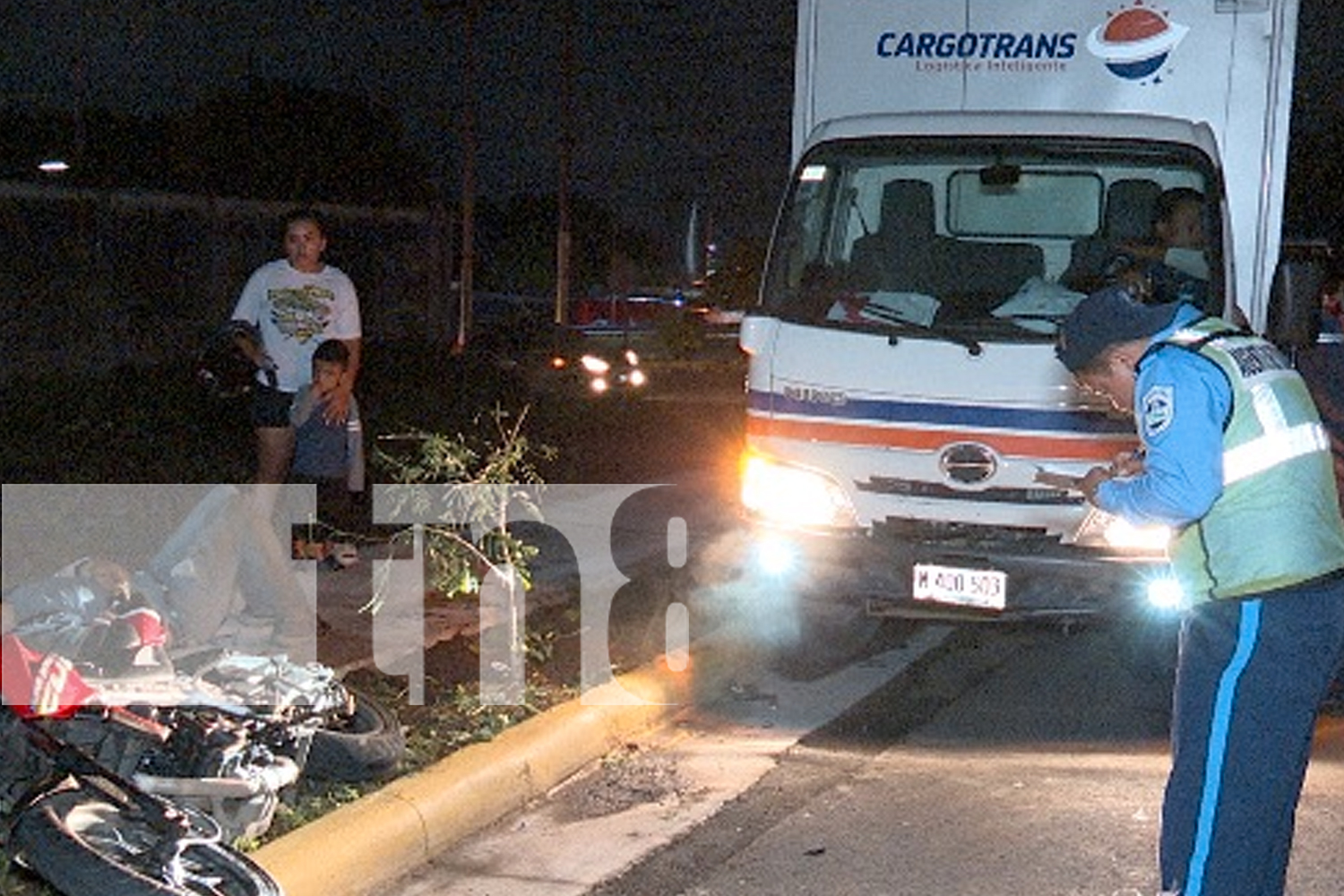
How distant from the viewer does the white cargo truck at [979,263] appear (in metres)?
7.54

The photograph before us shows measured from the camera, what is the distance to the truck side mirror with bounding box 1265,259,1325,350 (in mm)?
7512

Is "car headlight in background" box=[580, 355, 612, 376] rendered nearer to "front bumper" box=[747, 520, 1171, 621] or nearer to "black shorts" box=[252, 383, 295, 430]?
"black shorts" box=[252, 383, 295, 430]

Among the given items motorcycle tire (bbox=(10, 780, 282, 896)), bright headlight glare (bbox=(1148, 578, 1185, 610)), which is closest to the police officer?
motorcycle tire (bbox=(10, 780, 282, 896))

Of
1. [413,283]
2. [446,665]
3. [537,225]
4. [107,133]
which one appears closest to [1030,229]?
[446,665]

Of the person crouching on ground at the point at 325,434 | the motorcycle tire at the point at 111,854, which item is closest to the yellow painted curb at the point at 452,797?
the motorcycle tire at the point at 111,854

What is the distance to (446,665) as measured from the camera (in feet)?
A: 25.2

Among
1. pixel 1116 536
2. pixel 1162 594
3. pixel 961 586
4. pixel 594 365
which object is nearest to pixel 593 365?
pixel 594 365

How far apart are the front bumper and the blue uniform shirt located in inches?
115

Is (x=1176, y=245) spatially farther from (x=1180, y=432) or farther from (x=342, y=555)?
(x=342, y=555)

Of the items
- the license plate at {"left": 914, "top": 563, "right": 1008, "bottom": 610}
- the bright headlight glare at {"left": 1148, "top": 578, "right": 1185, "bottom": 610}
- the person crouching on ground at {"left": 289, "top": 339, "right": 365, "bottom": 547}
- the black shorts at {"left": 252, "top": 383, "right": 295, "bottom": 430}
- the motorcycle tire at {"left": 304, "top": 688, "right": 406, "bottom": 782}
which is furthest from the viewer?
the black shorts at {"left": 252, "top": 383, "right": 295, "bottom": 430}

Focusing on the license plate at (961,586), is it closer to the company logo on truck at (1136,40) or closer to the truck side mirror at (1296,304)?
the truck side mirror at (1296,304)

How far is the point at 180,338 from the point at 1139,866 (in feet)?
74.0

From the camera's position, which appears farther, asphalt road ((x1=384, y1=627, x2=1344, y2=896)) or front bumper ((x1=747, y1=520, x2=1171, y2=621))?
front bumper ((x1=747, y1=520, x2=1171, y2=621))

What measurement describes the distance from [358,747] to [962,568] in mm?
2682
